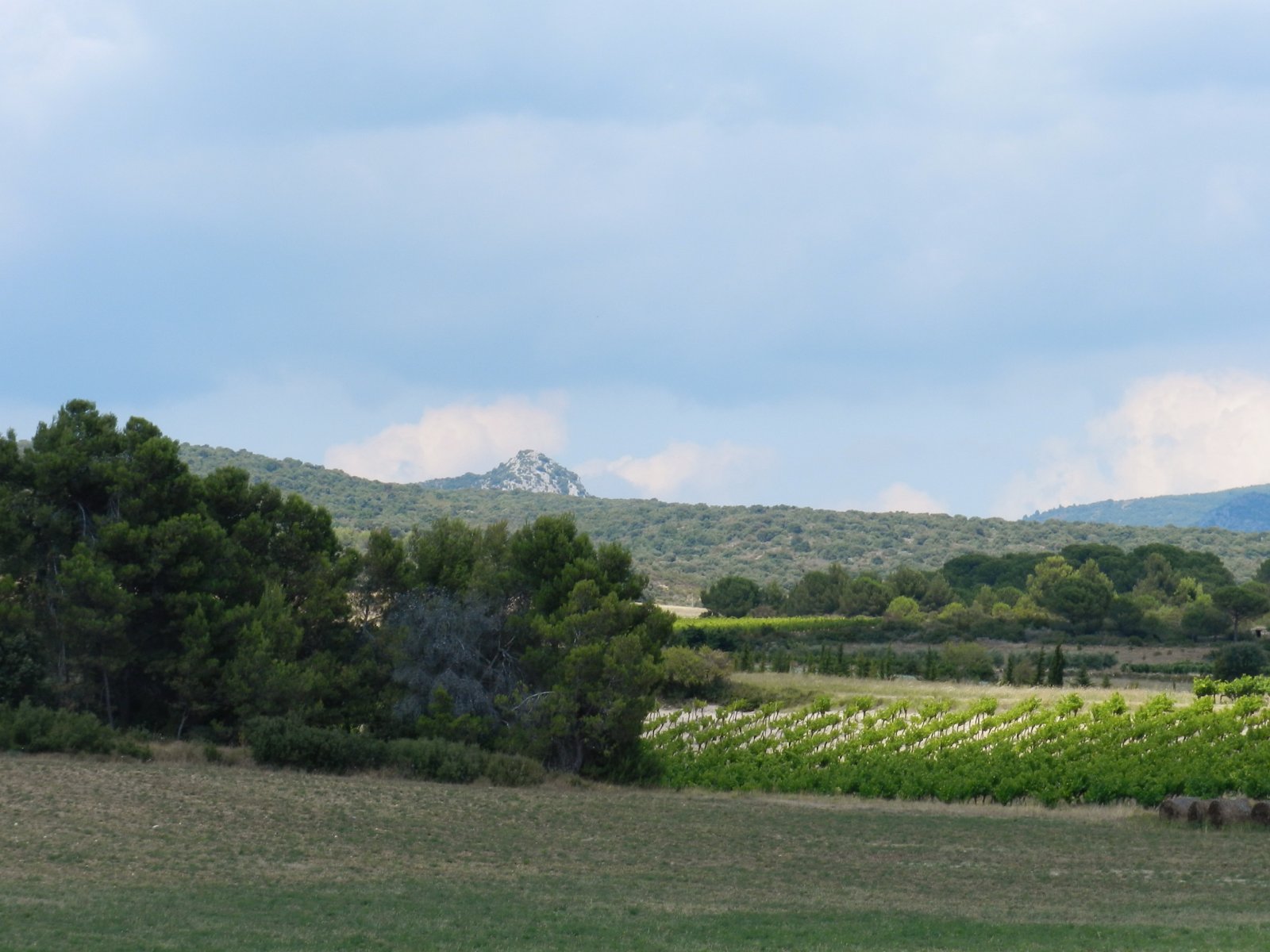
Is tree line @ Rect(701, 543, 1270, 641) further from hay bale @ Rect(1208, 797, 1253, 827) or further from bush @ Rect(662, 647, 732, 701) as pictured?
hay bale @ Rect(1208, 797, 1253, 827)

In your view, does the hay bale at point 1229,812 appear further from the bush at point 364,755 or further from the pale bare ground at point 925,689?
the pale bare ground at point 925,689

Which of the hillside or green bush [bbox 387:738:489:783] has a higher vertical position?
the hillside

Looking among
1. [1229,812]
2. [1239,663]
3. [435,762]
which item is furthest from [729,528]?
[1229,812]

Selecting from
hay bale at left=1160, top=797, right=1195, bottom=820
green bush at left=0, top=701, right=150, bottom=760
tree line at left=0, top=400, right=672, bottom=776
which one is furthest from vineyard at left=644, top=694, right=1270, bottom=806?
green bush at left=0, top=701, right=150, bottom=760

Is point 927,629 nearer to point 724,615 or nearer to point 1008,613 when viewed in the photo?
point 1008,613

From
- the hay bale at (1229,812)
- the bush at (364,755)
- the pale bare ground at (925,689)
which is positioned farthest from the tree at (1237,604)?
the bush at (364,755)

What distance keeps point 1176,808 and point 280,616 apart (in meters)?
22.0

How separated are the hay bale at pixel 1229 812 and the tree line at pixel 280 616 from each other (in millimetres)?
15036

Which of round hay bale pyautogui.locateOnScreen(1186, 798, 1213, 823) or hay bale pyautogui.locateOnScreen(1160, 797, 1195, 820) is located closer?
round hay bale pyautogui.locateOnScreen(1186, 798, 1213, 823)

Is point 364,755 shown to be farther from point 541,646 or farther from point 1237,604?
point 1237,604

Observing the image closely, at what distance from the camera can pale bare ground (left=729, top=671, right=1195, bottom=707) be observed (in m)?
45.2

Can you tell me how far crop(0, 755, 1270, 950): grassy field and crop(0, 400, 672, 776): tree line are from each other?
639 centimetres

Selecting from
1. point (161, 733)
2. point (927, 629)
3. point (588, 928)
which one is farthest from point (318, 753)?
point (927, 629)

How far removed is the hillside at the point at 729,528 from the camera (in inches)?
5719
